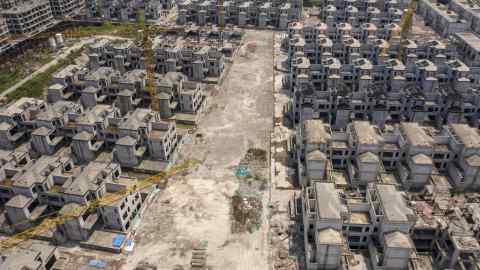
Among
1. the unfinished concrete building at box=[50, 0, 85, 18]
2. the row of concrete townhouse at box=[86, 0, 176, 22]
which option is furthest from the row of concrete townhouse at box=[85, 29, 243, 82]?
the unfinished concrete building at box=[50, 0, 85, 18]

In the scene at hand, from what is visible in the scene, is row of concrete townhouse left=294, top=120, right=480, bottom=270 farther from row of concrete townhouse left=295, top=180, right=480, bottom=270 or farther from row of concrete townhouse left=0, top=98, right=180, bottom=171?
row of concrete townhouse left=0, top=98, right=180, bottom=171

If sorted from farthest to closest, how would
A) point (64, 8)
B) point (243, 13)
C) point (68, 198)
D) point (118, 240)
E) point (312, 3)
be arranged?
point (312, 3), point (64, 8), point (243, 13), point (68, 198), point (118, 240)

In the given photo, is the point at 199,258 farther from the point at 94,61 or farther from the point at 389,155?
the point at 94,61

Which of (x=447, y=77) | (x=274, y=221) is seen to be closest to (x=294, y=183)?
(x=274, y=221)

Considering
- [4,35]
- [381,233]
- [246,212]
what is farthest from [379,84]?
[4,35]

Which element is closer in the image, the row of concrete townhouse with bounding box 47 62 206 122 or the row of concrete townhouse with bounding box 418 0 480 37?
the row of concrete townhouse with bounding box 47 62 206 122

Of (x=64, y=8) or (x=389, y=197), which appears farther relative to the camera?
(x=64, y=8)

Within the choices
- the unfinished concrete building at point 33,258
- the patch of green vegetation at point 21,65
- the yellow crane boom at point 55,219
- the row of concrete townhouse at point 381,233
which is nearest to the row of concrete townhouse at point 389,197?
the row of concrete townhouse at point 381,233
